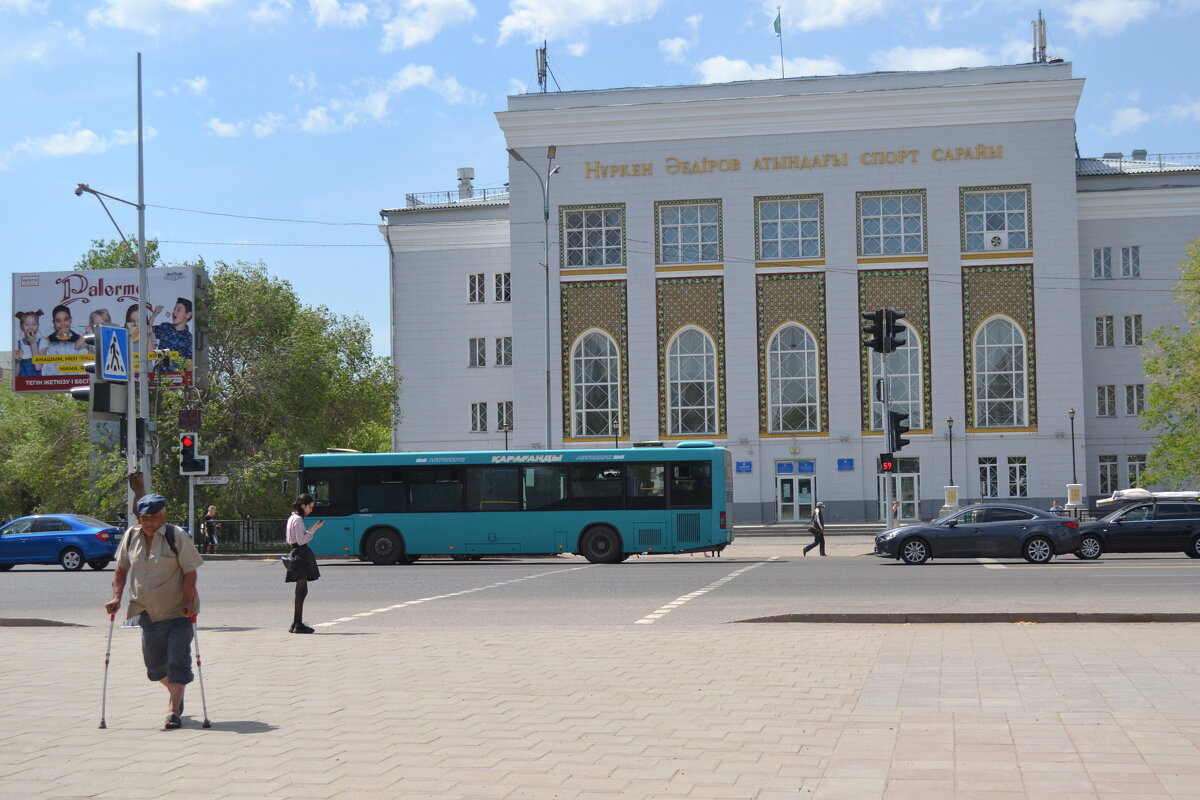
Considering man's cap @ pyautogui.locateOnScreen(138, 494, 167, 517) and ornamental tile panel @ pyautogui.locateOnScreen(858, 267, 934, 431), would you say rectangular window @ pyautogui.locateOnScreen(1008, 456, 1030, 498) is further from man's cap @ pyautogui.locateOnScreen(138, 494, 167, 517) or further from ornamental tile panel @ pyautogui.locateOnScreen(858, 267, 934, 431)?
man's cap @ pyautogui.locateOnScreen(138, 494, 167, 517)

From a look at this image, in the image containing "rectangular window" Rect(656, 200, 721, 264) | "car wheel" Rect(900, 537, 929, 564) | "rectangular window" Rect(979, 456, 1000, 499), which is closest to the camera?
"car wheel" Rect(900, 537, 929, 564)

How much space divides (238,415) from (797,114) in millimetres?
28410

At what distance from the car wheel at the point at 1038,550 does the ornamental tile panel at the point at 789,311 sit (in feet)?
101

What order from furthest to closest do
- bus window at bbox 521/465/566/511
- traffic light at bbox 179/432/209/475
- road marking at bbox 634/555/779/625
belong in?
bus window at bbox 521/465/566/511, traffic light at bbox 179/432/209/475, road marking at bbox 634/555/779/625

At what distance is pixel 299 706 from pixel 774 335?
51812 mm

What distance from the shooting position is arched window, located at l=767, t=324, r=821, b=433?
6009cm

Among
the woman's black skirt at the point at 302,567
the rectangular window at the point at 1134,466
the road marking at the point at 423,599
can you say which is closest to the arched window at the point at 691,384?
the rectangular window at the point at 1134,466

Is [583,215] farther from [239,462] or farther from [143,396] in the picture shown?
[143,396]

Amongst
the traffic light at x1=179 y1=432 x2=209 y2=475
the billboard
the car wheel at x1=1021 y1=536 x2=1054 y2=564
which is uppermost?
the billboard

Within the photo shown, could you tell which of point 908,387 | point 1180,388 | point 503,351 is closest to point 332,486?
point 1180,388

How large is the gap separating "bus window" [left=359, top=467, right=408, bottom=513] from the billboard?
14694 mm

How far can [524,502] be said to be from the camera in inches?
1303

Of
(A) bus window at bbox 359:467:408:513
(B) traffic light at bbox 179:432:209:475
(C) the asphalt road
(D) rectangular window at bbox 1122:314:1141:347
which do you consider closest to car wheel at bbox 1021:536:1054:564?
(C) the asphalt road

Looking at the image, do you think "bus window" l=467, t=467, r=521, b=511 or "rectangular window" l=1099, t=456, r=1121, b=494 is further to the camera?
"rectangular window" l=1099, t=456, r=1121, b=494
